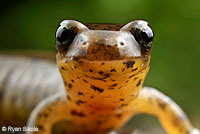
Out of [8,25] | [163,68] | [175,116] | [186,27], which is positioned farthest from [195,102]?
[8,25]

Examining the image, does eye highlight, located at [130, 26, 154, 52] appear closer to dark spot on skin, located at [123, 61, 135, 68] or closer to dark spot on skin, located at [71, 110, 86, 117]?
dark spot on skin, located at [123, 61, 135, 68]

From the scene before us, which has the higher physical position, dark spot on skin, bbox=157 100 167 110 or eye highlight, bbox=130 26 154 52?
eye highlight, bbox=130 26 154 52

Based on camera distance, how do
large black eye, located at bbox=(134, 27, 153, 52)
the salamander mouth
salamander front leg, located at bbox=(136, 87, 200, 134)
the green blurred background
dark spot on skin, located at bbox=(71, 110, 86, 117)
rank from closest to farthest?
1. the salamander mouth
2. large black eye, located at bbox=(134, 27, 153, 52)
3. dark spot on skin, located at bbox=(71, 110, 86, 117)
4. salamander front leg, located at bbox=(136, 87, 200, 134)
5. the green blurred background

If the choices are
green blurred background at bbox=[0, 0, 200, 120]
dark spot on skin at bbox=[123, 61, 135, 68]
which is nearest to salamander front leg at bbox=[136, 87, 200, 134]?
dark spot on skin at bbox=[123, 61, 135, 68]

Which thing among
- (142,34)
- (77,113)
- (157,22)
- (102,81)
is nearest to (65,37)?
(102,81)

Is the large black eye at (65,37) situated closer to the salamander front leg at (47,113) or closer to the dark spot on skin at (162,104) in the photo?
the salamander front leg at (47,113)

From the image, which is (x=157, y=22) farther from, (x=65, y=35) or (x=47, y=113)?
(x=65, y=35)

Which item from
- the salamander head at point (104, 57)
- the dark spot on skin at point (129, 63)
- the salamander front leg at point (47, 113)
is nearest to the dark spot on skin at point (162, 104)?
the salamander head at point (104, 57)
